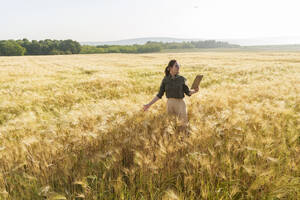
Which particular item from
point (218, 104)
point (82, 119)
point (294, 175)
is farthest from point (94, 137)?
point (218, 104)

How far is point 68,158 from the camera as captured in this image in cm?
196

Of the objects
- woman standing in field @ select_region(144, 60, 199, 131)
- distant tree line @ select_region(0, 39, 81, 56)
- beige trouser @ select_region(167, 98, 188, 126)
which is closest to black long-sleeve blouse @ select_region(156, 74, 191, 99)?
woman standing in field @ select_region(144, 60, 199, 131)

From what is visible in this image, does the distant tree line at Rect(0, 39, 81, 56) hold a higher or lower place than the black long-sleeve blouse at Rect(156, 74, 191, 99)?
higher

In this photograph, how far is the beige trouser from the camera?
123 inches

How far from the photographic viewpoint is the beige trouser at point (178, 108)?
10.2 ft

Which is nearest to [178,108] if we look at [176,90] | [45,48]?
[176,90]

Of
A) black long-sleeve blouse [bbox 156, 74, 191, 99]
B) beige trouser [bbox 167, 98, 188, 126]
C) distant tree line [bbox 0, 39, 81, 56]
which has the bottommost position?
beige trouser [bbox 167, 98, 188, 126]

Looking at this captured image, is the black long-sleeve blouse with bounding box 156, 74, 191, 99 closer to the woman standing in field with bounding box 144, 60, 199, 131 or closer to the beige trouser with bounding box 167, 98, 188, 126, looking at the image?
the woman standing in field with bounding box 144, 60, 199, 131

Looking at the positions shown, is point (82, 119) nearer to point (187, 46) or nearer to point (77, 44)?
point (77, 44)

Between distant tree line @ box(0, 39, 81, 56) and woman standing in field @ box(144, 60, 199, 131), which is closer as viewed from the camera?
woman standing in field @ box(144, 60, 199, 131)

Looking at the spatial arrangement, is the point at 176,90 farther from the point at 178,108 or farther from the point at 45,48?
the point at 45,48

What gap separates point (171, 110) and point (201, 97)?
1830mm

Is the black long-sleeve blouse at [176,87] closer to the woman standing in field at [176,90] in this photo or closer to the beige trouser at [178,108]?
the woman standing in field at [176,90]

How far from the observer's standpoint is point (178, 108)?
3.17 metres
